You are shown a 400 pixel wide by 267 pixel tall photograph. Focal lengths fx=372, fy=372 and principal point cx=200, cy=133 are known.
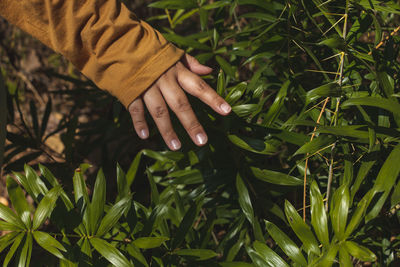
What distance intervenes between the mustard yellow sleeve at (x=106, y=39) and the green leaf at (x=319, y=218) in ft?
1.35

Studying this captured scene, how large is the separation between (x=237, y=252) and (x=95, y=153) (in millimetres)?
1204

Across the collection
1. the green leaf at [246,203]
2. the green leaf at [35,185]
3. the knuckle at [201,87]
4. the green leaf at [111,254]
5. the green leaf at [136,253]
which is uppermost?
A: the knuckle at [201,87]

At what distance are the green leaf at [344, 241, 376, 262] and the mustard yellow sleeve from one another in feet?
1.62

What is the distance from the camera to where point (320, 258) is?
713mm

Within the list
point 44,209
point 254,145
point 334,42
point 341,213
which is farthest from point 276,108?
point 44,209

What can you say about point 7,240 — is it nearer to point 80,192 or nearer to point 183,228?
point 80,192

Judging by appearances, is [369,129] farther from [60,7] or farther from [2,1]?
[2,1]

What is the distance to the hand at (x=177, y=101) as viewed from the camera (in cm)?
77

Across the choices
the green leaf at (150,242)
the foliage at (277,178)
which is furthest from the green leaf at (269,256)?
the green leaf at (150,242)

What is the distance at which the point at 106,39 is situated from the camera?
78cm

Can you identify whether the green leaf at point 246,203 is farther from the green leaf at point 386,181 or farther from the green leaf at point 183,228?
the green leaf at point 386,181

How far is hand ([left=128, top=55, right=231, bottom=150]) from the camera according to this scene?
30.2 inches

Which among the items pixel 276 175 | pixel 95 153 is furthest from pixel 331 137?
pixel 95 153

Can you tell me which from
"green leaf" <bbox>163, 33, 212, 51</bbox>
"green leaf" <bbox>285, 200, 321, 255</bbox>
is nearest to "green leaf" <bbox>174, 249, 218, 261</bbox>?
"green leaf" <bbox>285, 200, 321, 255</bbox>
